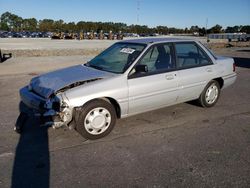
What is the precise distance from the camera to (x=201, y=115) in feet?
19.3

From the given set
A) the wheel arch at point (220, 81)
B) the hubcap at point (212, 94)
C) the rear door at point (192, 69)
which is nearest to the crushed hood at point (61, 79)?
the rear door at point (192, 69)

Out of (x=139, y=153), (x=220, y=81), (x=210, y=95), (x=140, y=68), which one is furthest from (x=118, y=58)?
(x=220, y=81)

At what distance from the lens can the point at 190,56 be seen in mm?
5953

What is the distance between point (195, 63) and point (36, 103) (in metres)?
3.30

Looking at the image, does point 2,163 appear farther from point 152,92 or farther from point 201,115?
point 201,115

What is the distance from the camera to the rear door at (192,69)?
18.4 feet

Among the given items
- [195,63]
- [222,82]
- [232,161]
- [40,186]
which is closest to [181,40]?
[195,63]

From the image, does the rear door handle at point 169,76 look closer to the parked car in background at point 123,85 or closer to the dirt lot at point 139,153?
the parked car in background at point 123,85

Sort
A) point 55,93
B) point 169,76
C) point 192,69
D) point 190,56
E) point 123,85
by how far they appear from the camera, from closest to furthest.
Result: point 55,93, point 123,85, point 169,76, point 192,69, point 190,56

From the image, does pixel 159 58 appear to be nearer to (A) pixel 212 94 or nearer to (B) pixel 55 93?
(A) pixel 212 94

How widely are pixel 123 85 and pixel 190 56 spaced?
6.37 ft

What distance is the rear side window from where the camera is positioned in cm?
565

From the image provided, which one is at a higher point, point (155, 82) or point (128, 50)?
point (128, 50)

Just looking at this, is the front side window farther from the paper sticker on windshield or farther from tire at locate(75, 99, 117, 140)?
tire at locate(75, 99, 117, 140)
